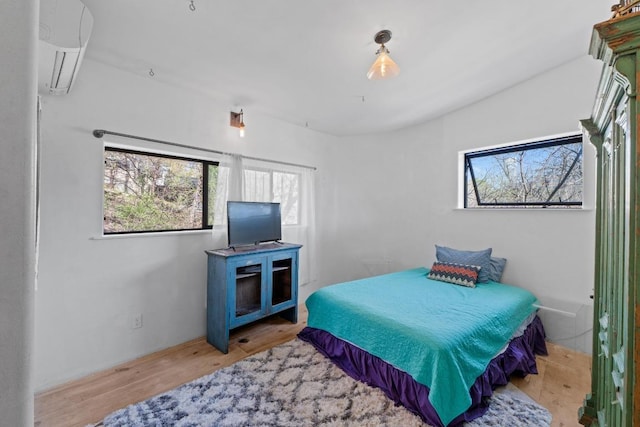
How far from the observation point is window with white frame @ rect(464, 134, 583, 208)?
2784mm

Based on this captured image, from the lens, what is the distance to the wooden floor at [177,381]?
1.79 meters

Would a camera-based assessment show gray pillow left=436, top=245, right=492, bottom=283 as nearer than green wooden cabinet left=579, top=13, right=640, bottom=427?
No

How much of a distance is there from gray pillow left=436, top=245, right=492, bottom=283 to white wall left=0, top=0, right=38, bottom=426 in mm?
3316

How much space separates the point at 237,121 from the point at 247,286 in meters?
1.79

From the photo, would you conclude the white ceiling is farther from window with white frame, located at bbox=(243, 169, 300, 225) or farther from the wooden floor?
the wooden floor

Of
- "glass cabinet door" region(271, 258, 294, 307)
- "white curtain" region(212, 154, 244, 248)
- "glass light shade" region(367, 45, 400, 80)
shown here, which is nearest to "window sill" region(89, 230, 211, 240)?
"white curtain" region(212, 154, 244, 248)

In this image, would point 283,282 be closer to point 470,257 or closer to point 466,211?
point 470,257

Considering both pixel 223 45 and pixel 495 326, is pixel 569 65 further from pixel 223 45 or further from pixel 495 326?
pixel 223 45

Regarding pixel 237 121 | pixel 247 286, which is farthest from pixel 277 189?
pixel 247 286

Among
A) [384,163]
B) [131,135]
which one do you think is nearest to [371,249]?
[384,163]

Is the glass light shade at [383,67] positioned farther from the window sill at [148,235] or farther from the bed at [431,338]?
the window sill at [148,235]

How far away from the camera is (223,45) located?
6.68 feet

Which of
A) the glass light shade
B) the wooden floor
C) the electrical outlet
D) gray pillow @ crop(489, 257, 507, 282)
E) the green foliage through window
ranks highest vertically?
the glass light shade

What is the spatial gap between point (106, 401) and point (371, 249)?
3313mm
